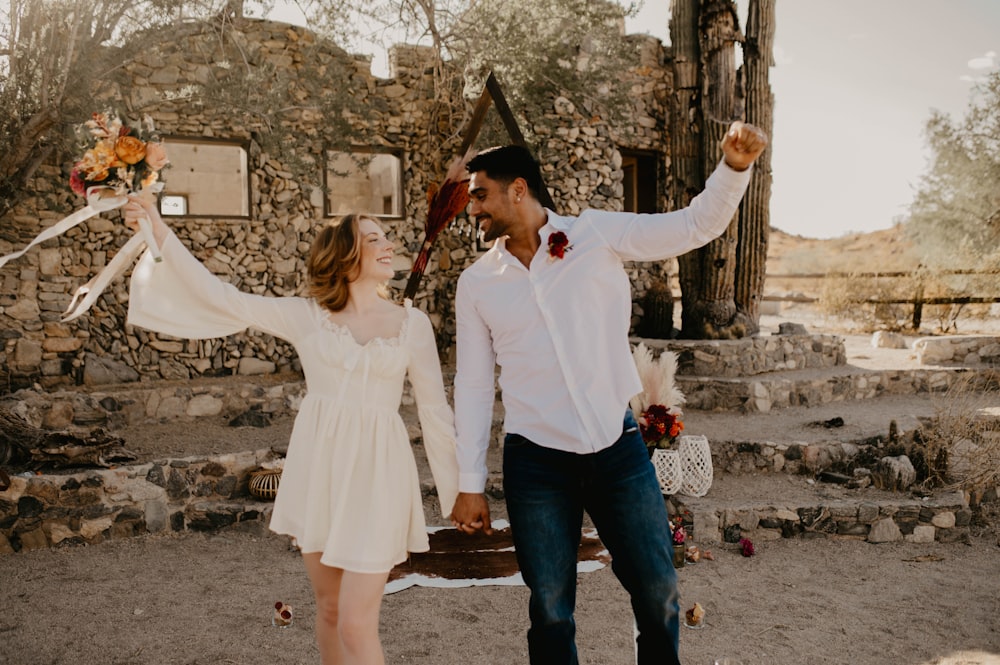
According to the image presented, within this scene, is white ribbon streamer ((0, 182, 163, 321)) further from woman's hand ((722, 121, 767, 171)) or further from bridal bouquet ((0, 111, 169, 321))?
woman's hand ((722, 121, 767, 171))

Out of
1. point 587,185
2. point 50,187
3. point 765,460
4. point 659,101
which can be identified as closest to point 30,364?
point 50,187

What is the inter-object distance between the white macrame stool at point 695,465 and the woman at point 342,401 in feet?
12.2

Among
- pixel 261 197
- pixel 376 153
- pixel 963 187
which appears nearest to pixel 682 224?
pixel 261 197

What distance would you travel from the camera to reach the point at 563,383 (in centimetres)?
259

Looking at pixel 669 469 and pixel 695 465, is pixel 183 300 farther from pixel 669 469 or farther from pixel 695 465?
pixel 695 465

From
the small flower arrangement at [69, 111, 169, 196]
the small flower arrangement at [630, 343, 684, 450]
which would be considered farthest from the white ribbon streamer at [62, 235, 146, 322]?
the small flower arrangement at [630, 343, 684, 450]

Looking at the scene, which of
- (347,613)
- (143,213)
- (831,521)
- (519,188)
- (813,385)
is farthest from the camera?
(813,385)

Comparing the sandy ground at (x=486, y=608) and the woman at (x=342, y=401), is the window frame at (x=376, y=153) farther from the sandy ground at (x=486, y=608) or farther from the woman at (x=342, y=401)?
the woman at (x=342, y=401)

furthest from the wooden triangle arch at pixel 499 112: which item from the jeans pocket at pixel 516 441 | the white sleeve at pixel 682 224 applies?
the jeans pocket at pixel 516 441

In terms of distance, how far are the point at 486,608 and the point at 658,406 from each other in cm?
224

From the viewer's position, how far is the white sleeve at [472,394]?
2.75 meters

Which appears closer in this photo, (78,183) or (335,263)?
(78,183)

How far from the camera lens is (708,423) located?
820 cm

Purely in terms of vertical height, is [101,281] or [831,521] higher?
[101,281]
